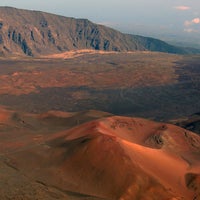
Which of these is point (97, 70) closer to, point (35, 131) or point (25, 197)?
point (35, 131)

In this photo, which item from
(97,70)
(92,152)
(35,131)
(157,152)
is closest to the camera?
(92,152)

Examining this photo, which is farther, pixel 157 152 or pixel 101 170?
pixel 157 152

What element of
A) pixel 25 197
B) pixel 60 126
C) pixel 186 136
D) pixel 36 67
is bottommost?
pixel 36 67

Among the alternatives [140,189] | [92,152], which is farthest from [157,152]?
[140,189]

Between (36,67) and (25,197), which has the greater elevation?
(25,197)

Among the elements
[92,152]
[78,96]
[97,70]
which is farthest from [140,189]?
[97,70]

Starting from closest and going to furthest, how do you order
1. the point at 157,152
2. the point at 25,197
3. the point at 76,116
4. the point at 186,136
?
the point at 25,197, the point at 157,152, the point at 186,136, the point at 76,116
